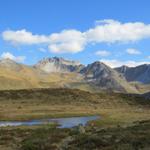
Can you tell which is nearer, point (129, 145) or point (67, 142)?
point (129, 145)

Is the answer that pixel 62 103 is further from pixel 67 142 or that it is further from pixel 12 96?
pixel 67 142

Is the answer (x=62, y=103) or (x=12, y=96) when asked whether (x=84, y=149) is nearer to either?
(x=62, y=103)

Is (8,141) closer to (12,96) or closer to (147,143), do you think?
(147,143)

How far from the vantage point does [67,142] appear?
40.2 m

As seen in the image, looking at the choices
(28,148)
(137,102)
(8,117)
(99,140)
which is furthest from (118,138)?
(137,102)

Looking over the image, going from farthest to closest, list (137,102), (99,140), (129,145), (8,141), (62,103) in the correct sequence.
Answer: (137,102) < (62,103) < (8,141) < (99,140) < (129,145)

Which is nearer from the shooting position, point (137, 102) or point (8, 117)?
point (8, 117)

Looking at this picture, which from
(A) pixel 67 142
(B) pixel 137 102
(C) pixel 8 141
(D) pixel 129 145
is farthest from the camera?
(B) pixel 137 102

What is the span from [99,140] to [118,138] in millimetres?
2529

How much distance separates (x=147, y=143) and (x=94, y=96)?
446 ft

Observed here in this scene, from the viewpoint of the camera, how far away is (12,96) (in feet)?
560

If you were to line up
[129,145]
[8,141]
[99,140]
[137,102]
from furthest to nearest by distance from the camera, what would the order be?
[137,102] < [8,141] < [99,140] < [129,145]

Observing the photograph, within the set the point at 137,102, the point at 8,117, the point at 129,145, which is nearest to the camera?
the point at 129,145

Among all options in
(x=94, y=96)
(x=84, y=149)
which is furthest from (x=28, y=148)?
(x=94, y=96)
